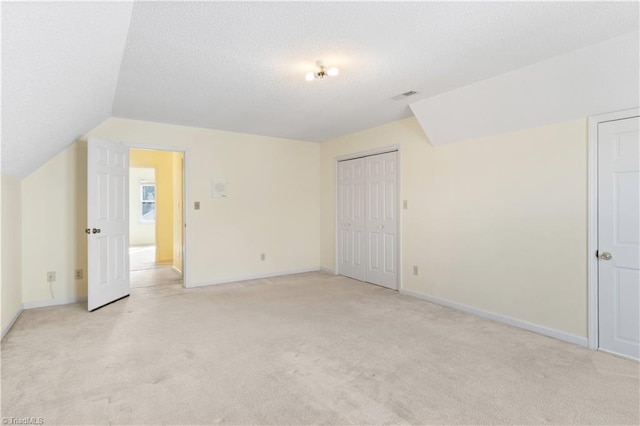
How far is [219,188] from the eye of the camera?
510cm

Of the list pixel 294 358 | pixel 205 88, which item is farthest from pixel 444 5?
pixel 294 358

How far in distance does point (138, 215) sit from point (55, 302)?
6738 millimetres

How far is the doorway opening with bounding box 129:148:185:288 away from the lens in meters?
5.60

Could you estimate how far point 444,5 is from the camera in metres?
1.93

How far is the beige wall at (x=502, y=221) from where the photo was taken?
294 centimetres

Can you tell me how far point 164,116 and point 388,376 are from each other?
12.7ft

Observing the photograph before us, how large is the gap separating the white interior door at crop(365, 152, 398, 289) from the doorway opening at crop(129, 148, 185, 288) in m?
2.80

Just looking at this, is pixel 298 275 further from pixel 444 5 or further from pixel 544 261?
pixel 444 5

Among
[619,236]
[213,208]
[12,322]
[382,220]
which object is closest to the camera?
[619,236]

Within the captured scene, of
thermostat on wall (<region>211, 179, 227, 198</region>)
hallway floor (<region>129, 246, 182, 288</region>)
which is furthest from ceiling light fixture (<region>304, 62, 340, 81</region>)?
hallway floor (<region>129, 246, 182, 288</region>)

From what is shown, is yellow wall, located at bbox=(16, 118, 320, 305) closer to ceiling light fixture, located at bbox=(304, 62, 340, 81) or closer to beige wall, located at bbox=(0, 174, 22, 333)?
beige wall, located at bbox=(0, 174, 22, 333)

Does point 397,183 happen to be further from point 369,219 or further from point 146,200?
point 146,200

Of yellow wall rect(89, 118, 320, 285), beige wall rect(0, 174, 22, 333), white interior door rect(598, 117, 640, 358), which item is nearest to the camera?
white interior door rect(598, 117, 640, 358)

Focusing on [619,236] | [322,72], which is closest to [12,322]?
[322,72]
